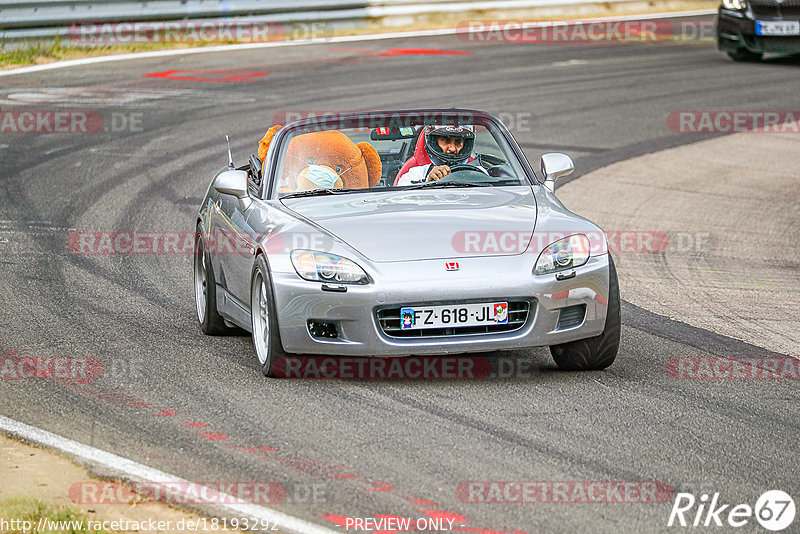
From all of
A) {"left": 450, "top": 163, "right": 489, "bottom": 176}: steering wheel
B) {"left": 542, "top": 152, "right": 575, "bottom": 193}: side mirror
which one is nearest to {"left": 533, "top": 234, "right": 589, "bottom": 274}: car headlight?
{"left": 542, "top": 152, "right": 575, "bottom": 193}: side mirror

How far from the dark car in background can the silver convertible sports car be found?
1557cm

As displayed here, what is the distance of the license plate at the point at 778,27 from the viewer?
22719 millimetres

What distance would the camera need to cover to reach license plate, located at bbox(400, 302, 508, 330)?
22.5 ft

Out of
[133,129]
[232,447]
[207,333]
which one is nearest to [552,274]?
[232,447]

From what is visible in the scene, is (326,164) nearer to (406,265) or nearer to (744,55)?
(406,265)

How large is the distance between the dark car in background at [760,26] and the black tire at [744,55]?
430 millimetres

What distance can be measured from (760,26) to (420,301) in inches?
696

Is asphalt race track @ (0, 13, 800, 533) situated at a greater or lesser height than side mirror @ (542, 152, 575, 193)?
lesser

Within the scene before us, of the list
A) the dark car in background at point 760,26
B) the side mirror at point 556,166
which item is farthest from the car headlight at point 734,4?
the side mirror at point 556,166

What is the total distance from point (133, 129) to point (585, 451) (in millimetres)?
12321

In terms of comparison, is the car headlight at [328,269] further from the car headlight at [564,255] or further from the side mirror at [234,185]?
the side mirror at [234,185]

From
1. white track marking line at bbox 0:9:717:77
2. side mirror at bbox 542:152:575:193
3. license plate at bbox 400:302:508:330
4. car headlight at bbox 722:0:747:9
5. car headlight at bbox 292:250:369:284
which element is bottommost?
white track marking line at bbox 0:9:717:77

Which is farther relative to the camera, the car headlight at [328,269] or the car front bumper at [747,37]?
the car front bumper at [747,37]

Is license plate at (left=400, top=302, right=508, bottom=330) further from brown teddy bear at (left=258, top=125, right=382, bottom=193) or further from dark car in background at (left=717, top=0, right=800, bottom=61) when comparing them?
dark car in background at (left=717, top=0, right=800, bottom=61)
